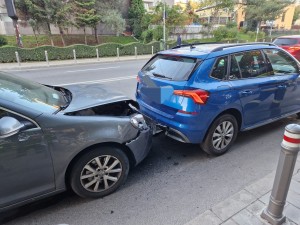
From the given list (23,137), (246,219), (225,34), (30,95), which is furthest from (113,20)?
(246,219)

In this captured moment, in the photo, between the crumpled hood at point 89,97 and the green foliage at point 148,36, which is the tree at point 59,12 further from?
the crumpled hood at point 89,97

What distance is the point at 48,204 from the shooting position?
8.45 feet

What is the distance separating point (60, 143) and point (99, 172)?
1.91ft

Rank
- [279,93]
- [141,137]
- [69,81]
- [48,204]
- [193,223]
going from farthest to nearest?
A: [69,81] < [279,93] < [141,137] < [48,204] < [193,223]

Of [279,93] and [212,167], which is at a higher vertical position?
[279,93]

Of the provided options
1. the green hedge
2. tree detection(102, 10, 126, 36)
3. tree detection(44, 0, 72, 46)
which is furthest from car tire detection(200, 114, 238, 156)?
tree detection(102, 10, 126, 36)

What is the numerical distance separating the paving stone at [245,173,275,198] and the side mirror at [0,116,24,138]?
2.49m

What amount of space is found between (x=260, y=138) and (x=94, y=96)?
2942 mm

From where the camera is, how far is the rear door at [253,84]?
338 cm

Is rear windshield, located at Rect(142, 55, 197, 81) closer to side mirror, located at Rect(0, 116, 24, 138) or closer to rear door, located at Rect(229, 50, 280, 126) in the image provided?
rear door, located at Rect(229, 50, 280, 126)

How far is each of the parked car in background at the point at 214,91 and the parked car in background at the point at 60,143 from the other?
574 millimetres

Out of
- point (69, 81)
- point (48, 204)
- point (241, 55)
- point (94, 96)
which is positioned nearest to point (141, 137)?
point (94, 96)

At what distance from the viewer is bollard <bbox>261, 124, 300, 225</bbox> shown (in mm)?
1868

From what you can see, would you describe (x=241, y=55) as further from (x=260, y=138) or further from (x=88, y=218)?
(x=88, y=218)
